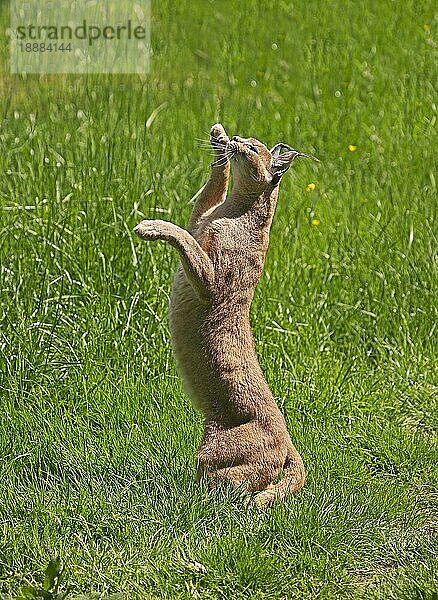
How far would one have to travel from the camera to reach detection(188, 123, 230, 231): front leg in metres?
3.65

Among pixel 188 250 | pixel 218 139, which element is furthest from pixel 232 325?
pixel 218 139

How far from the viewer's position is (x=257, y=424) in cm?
368

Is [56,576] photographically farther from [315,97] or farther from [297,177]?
[315,97]

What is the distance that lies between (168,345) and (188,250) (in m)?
1.75

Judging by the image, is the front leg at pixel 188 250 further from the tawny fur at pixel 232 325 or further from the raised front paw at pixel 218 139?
the raised front paw at pixel 218 139

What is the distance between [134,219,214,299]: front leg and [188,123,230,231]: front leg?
302mm

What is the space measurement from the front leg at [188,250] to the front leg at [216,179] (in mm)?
302

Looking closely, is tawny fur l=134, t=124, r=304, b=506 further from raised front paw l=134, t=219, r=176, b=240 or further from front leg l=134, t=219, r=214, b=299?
raised front paw l=134, t=219, r=176, b=240

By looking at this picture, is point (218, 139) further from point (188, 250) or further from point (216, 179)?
point (188, 250)

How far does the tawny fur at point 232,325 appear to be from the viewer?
352 centimetres

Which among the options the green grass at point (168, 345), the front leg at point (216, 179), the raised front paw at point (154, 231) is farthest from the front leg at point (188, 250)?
the green grass at point (168, 345)

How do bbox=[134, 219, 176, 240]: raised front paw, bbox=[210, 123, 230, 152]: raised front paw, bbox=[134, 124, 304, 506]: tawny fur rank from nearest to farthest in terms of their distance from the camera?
bbox=[134, 219, 176, 240]: raised front paw → bbox=[134, 124, 304, 506]: tawny fur → bbox=[210, 123, 230, 152]: raised front paw

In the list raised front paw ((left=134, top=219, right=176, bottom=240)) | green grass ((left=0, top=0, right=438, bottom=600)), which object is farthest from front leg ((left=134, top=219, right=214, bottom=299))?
green grass ((left=0, top=0, right=438, bottom=600))

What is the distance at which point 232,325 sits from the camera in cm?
362
